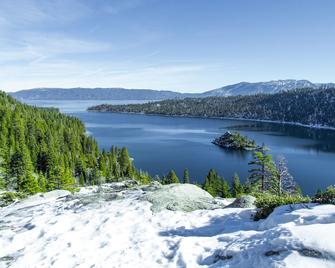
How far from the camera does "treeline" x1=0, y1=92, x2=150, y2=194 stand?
252 feet

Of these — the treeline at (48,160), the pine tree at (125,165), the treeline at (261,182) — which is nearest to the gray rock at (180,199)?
the treeline at (261,182)

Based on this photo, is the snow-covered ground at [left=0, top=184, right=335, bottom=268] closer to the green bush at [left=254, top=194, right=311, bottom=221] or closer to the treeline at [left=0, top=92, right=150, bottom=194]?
the green bush at [left=254, top=194, right=311, bottom=221]

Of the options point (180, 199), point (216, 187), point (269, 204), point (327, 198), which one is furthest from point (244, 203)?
point (216, 187)

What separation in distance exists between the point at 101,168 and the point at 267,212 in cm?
10818

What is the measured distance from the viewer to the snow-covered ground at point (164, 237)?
11.5 metres

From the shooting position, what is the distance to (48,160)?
10531 centimetres

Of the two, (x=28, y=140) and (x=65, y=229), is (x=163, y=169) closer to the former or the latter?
(x=28, y=140)

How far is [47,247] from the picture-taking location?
54.9 ft

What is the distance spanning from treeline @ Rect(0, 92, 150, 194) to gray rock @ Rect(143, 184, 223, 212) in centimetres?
4840

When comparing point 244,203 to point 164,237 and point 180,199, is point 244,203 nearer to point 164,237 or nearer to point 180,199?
point 180,199

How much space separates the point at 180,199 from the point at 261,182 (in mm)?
43110

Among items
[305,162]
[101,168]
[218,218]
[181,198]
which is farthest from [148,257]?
[305,162]

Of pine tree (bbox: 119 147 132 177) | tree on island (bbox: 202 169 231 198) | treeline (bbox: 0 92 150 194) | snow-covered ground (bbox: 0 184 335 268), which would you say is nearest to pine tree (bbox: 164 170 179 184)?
tree on island (bbox: 202 169 231 198)

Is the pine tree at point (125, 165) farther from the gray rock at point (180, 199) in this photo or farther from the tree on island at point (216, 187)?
the gray rock at point (180, 199)
